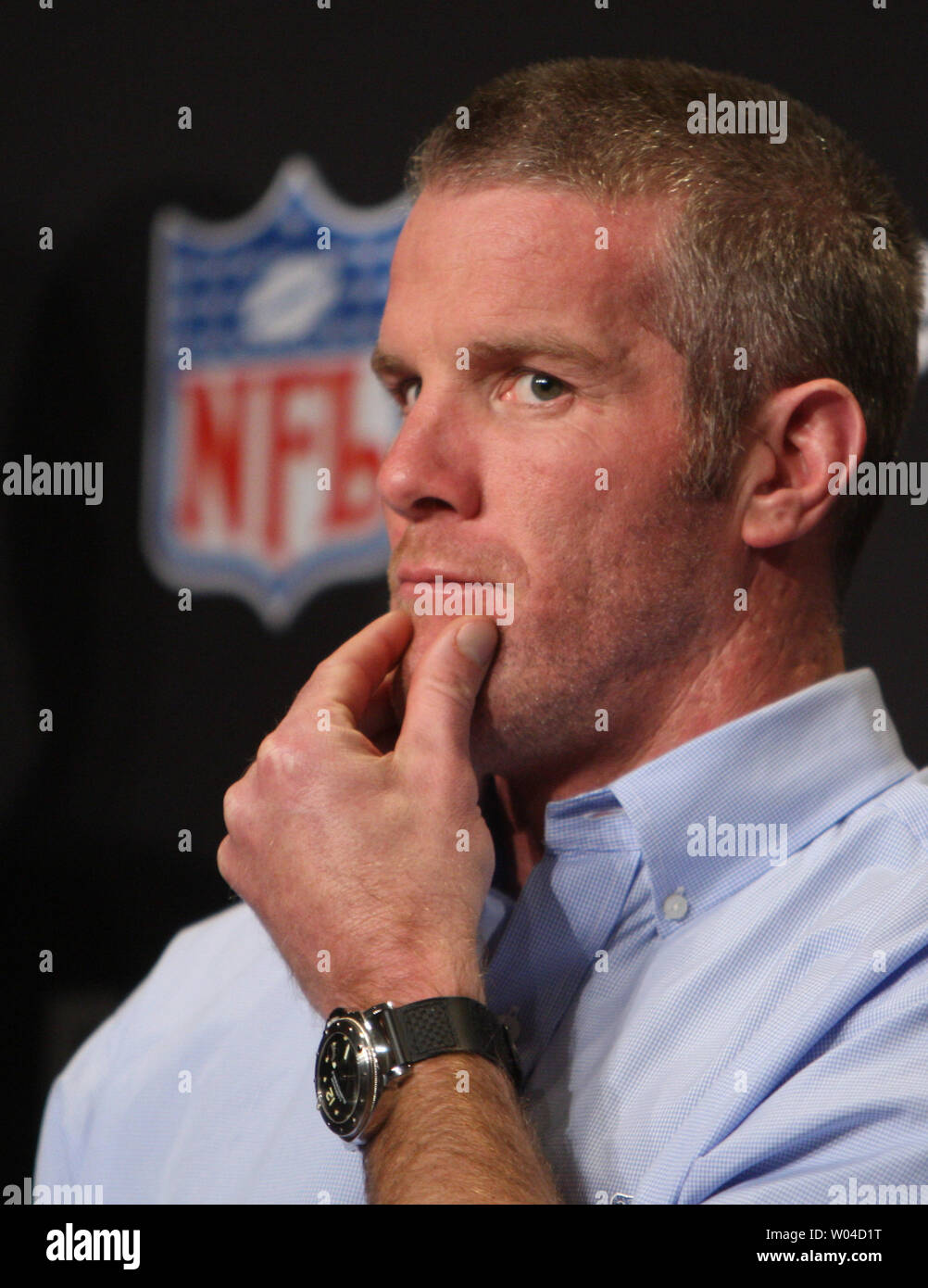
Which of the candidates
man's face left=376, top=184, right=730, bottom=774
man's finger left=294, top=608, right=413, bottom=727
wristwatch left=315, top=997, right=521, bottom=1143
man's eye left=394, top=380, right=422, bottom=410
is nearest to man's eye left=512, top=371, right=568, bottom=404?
man's face left=376, top=184, right=730, bottom=774

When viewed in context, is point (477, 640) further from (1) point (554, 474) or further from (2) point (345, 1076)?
(2) point (345, 1076)

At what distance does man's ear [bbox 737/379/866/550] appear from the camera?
1.46 metres

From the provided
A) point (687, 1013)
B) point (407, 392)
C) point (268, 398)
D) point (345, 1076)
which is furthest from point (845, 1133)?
point (268, 398)

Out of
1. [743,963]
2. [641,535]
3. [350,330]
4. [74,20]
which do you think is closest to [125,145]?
[74,20]

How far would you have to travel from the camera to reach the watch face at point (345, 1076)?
1139 mm

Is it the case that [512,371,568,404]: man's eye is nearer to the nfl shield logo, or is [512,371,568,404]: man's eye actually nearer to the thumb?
the thumb

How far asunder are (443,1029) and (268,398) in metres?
1.55

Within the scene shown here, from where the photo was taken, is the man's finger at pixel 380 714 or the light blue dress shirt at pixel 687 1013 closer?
the light blue dress shirt at pixel 687 1013

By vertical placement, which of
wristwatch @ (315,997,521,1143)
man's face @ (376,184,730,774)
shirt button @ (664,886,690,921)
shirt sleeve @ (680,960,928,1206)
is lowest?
shirt sleeve @ (680,960,928,1206)

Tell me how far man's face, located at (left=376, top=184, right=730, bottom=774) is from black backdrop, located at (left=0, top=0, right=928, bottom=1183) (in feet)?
2.79

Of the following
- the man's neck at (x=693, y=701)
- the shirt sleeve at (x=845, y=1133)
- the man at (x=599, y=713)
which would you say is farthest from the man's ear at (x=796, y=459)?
the shirt sleeve at (x=845, y=1133)

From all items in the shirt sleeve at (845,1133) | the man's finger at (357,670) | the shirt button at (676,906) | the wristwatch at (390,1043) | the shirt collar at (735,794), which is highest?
the man's finger at (357,670)

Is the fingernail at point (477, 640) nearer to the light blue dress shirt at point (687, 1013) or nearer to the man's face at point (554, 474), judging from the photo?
the man's face at point (554, 474)

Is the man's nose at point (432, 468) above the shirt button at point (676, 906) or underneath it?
above
